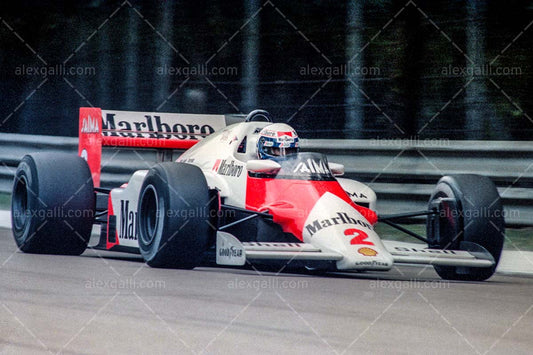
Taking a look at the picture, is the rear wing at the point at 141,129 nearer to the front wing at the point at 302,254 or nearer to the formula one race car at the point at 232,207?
the formula one race car at the point at 232,207

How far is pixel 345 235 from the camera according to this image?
6.81 meters

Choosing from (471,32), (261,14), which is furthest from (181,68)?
(471,32)

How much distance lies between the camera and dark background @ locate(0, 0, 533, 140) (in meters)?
9.28

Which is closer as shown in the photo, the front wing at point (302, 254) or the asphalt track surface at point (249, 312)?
the asphalt track surface at point (249, 312)

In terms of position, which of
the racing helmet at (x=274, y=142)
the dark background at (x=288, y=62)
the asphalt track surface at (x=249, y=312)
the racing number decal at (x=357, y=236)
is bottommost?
the asphalt track surface at (x=249, y=312)

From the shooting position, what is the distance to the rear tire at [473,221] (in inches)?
295

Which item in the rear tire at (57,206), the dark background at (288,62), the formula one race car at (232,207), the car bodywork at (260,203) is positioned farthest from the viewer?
the dark background at (288,62)

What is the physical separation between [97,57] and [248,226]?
5.28 meters

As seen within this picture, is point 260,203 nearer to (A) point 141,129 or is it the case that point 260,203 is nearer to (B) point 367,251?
(B) point 367,251

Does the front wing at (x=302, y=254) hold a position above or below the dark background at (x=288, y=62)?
below

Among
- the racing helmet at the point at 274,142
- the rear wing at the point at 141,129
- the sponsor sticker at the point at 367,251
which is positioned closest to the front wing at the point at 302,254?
the sponsor sticker at the point at 367,251

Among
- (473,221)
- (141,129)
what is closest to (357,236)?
(473,221)

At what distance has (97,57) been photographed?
1225 cm

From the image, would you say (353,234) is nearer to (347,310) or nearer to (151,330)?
(347,310)
